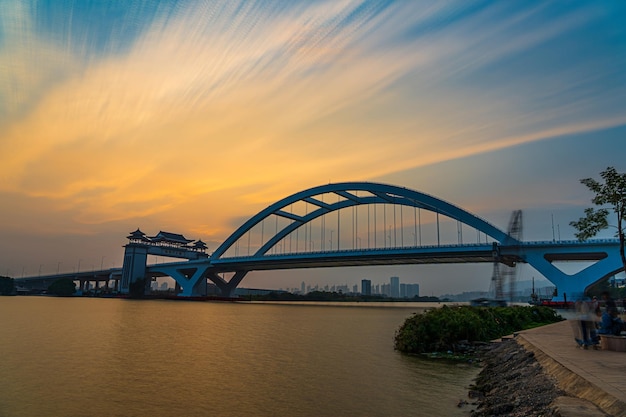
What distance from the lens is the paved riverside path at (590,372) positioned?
5871 millimetres

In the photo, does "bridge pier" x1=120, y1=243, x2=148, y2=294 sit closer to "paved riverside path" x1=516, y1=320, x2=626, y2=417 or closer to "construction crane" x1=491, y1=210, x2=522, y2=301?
"construction crane" x1=491, y1=210, x2=522, y2=301

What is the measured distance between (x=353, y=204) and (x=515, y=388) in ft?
202

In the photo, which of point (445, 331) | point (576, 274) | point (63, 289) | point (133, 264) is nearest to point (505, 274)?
point (576, 274)

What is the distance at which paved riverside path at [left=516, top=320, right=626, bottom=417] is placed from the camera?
19.3ft

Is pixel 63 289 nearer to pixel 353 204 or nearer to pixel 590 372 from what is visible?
pixel 353 204

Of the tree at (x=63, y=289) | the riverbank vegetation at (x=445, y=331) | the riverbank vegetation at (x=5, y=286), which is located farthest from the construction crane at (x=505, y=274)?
the riverbank vegetation at (x=5, y=286)

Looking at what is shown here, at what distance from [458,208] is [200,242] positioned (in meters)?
74.5

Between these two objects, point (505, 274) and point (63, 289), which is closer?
point (505, 274)

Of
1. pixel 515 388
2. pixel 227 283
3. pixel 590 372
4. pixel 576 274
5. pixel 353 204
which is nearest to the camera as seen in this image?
pixel 590 372

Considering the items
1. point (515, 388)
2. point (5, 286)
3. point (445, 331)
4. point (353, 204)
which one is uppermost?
point (353, 204)

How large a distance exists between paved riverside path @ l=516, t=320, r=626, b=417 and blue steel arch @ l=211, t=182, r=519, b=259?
47138 millimetres

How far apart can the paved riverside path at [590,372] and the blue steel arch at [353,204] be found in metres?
47.1

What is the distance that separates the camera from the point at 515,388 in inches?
363

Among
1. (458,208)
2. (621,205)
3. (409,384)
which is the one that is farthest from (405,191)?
Answer: (409,384)
